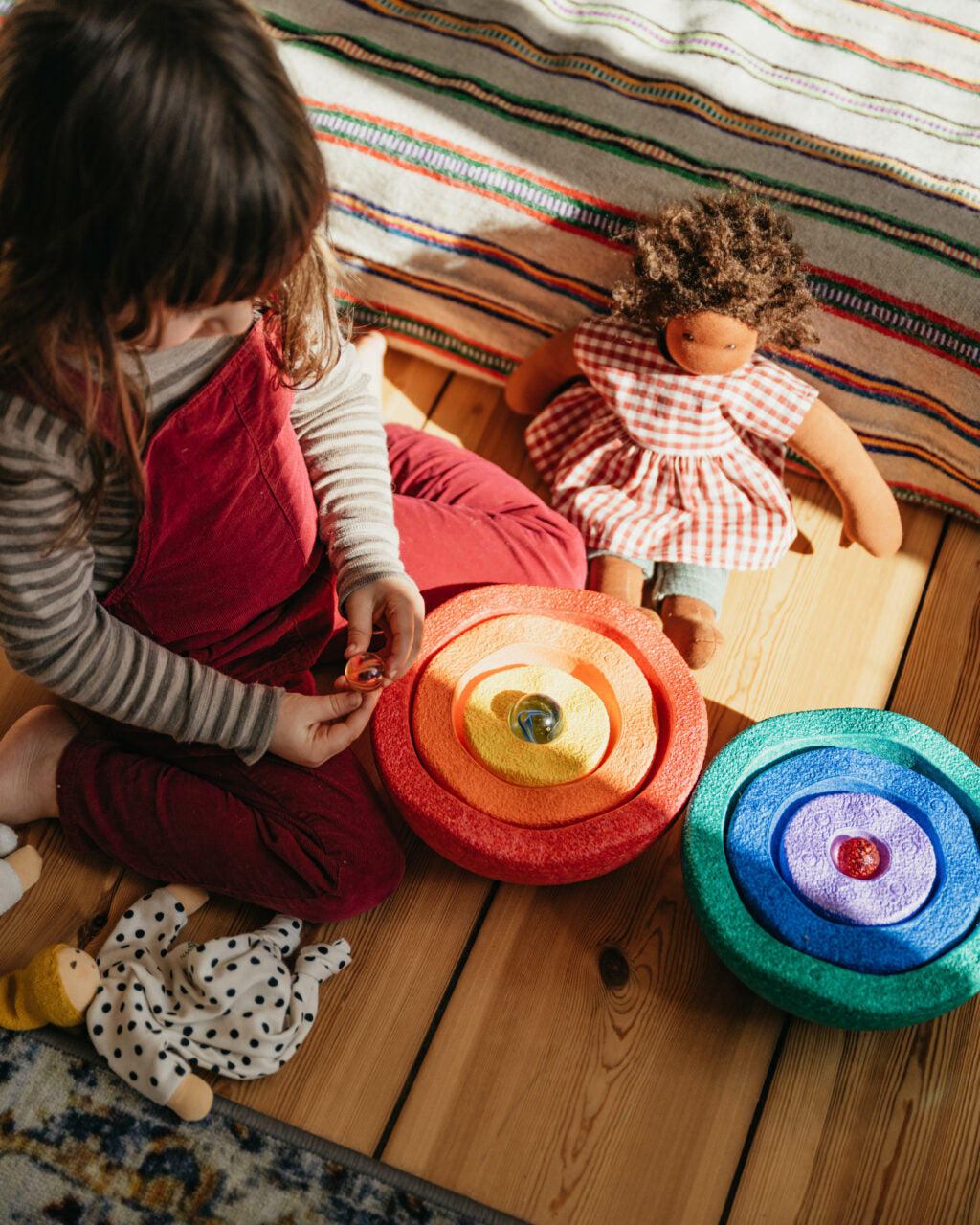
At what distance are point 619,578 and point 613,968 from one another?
368 millimetres

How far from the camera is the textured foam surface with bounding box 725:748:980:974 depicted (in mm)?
756

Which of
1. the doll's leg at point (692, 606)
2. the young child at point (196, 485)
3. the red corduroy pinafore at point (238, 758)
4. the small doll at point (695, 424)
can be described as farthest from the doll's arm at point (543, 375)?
the red corduroy pinafore at point (238, 758)

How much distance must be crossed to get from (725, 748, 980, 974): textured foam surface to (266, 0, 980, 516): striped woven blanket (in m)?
0.39

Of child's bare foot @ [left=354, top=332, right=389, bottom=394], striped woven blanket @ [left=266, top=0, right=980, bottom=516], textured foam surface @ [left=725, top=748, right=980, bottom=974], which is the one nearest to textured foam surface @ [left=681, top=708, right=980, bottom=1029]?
textured foam surface @ [left=725, top=748, right=980, bottom=974]

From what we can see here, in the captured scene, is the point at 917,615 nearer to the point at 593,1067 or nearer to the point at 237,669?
the point at 593,1067

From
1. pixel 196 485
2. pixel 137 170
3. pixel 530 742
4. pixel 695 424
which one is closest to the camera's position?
pixel 137 170

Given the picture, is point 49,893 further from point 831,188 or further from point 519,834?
point 831,188

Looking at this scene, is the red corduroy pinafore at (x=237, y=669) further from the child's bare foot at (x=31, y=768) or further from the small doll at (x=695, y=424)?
the small doll at (x=695, y=424)

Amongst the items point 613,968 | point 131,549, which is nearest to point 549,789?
point 613,968

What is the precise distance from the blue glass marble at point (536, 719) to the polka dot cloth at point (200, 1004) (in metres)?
0.23

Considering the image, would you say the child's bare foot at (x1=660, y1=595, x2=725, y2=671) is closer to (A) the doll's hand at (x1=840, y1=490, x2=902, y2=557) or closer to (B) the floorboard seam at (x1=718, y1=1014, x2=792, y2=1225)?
(A) the doll's hand at (x1=840, y1=490, x2=902, y2=557)

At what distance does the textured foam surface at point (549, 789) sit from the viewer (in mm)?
800

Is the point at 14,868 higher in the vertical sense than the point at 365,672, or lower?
lower

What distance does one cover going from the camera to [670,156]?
102 cm
